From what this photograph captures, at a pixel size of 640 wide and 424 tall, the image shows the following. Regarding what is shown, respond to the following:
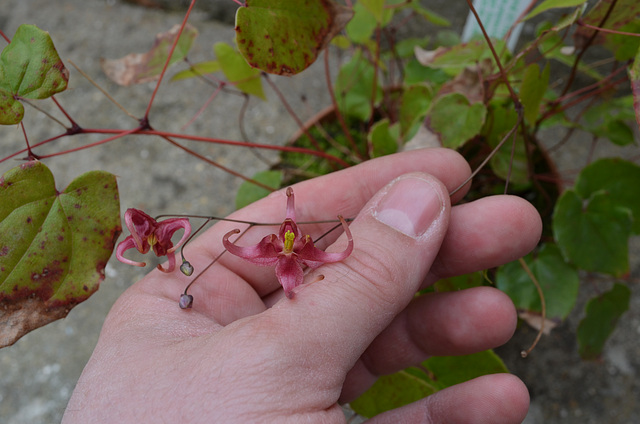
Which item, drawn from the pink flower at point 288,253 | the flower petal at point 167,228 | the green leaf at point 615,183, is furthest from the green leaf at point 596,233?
the flower petal at point 167,228

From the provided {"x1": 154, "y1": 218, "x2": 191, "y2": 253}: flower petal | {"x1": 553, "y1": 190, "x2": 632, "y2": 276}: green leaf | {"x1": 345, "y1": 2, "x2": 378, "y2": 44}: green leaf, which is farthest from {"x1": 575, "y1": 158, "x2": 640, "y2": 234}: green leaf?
{"x1": 154, "y1": 218, "x2": 191, "y2": 253}: flower petal

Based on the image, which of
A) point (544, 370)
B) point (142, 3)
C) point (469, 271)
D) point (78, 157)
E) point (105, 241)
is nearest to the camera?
point (105, 241)

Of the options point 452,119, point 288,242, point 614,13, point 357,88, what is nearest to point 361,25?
point 357,88

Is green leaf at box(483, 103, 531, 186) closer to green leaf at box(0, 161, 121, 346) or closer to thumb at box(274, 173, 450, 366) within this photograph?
thumb at box(274, 173, 450, 366)

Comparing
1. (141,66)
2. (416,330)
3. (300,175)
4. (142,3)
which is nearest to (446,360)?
(416,330)

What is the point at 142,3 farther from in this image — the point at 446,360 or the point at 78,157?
the point at 446,360
